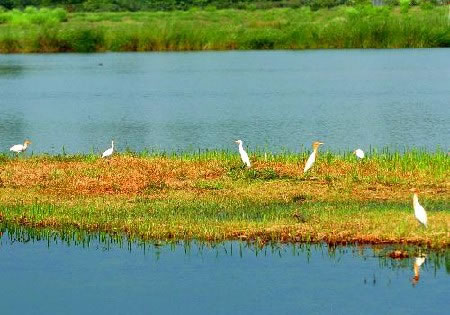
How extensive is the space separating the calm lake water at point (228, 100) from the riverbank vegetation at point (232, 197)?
18.1ft

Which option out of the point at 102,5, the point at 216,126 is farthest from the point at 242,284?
the point at 102,5

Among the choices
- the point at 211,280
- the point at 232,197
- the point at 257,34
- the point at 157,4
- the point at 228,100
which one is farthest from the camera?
the point at 157,4

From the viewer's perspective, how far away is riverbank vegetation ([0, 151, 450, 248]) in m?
14.9

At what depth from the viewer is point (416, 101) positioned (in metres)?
36.0

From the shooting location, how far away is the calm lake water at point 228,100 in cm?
2791

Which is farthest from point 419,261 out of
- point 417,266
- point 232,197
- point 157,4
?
point 157,4

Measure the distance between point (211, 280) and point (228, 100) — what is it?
25.5 meters

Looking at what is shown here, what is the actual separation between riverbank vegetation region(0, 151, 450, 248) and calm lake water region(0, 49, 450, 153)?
552 cm

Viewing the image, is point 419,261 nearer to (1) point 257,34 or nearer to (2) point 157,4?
(1) point 257,34

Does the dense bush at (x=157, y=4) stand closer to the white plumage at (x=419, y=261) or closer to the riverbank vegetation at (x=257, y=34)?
the riverbank vegetation at (x=257, y=34)

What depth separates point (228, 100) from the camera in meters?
38.7

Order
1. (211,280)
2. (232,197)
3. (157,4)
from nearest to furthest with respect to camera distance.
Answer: (211,280) < (232,197) < (157,4)

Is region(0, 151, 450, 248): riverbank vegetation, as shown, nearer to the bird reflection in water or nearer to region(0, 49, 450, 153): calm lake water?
the bird reflection in water

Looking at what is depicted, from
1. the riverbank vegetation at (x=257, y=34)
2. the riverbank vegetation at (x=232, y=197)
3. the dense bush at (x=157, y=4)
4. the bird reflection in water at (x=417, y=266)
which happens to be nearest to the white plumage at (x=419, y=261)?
the bird reflection in water at (x=417, y=266)
